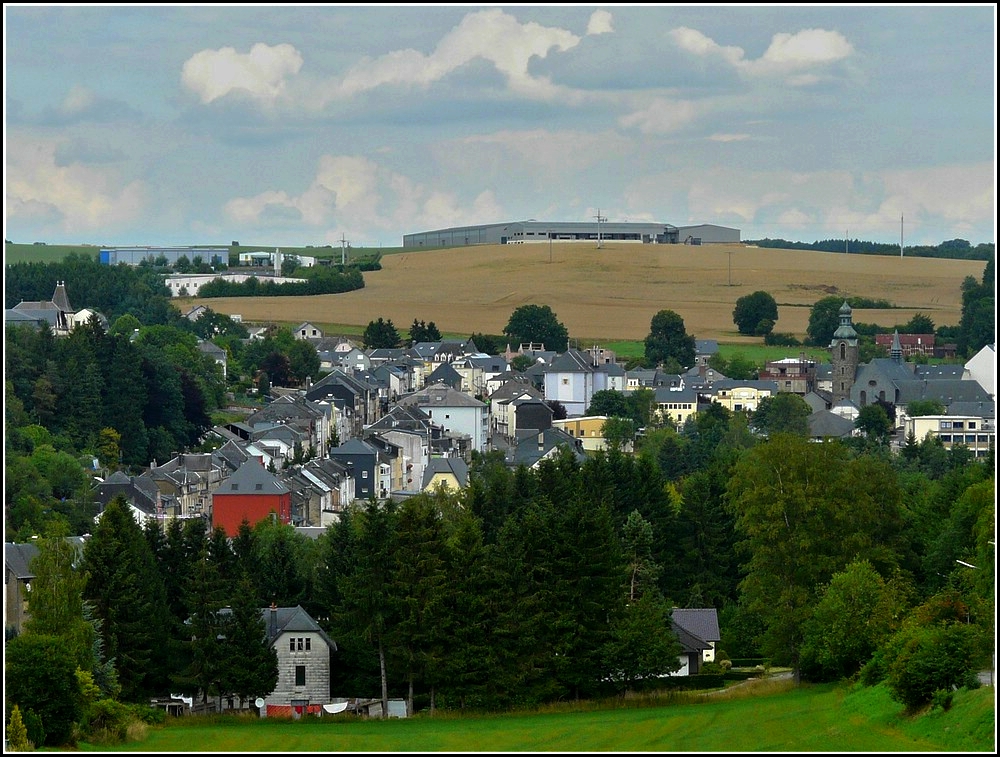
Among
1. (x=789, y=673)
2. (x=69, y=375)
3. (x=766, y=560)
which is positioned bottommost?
(x=789, y=673)

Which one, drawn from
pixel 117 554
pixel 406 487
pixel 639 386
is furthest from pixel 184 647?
pixel 639 386

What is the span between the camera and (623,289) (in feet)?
584

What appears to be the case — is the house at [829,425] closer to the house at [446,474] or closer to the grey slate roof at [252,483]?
the house at [446,474]

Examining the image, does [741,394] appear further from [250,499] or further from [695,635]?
[695,635]

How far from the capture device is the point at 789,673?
138ft

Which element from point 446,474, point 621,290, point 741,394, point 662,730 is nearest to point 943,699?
point 662,730

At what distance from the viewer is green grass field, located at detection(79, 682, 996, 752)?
27484mm

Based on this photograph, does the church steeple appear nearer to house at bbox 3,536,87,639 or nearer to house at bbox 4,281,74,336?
house at bbox 4,281,74,336

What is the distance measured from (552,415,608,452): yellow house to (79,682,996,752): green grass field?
69.2 meters

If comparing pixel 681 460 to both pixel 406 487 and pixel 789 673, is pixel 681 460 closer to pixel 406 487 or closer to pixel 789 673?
Result: pixel 406 487

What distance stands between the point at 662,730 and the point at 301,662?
11.0 meters

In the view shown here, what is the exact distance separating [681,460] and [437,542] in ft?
164

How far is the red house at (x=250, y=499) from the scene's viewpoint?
68250 mm

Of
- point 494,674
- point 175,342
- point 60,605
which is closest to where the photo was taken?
point 60,605
